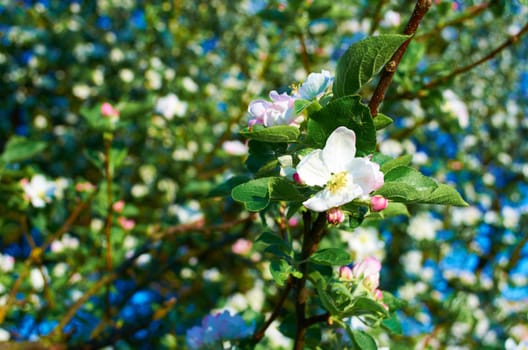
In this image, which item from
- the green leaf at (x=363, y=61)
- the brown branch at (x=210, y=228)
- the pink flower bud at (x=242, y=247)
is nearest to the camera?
the green leaf at (x=363, y=61)

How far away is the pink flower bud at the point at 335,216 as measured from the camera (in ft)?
2.13

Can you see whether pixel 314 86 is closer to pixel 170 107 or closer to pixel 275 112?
pixel 275 112

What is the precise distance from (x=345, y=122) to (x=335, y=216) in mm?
113

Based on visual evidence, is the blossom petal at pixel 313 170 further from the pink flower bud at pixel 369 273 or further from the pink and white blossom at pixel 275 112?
the pink flower bud at pixel 369 273

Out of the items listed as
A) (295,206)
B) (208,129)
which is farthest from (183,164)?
(295,206)

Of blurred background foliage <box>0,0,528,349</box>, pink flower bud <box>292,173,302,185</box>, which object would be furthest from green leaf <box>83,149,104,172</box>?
pink flower bud <box>292,173,302,185</box>

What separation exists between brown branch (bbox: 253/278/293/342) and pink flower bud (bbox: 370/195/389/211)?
0.24 meters

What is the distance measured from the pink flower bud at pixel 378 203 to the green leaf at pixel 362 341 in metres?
0.20

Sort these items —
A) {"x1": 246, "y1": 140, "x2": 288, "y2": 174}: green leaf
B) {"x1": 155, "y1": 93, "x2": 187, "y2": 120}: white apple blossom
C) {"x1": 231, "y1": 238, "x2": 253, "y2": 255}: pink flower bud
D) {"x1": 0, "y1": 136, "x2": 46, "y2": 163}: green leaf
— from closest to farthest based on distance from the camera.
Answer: {"x1": 246, "y1": 140, "x2": 288, "y2": 174}: green leaf
{"x1": 0, "y1": 136, "x2": 46, "y2": 163}: green leaf
{"x1": 231, "y1": 238, "x2": 253, "y2": 255}: pink flower bud
{"x1": 155, "y1": 93, "x2": 187, "y2": 120}: white apple blossom

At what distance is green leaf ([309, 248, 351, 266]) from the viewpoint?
72 centimetres

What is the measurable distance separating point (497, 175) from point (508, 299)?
122 cm

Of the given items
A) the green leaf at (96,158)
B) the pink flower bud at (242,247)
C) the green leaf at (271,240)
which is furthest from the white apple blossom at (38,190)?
the green leaf at (271,240)

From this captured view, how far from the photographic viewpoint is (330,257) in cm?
73

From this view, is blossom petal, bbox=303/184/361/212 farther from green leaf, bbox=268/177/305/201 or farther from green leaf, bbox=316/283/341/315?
green leaf, bbox=316/283/341/315
